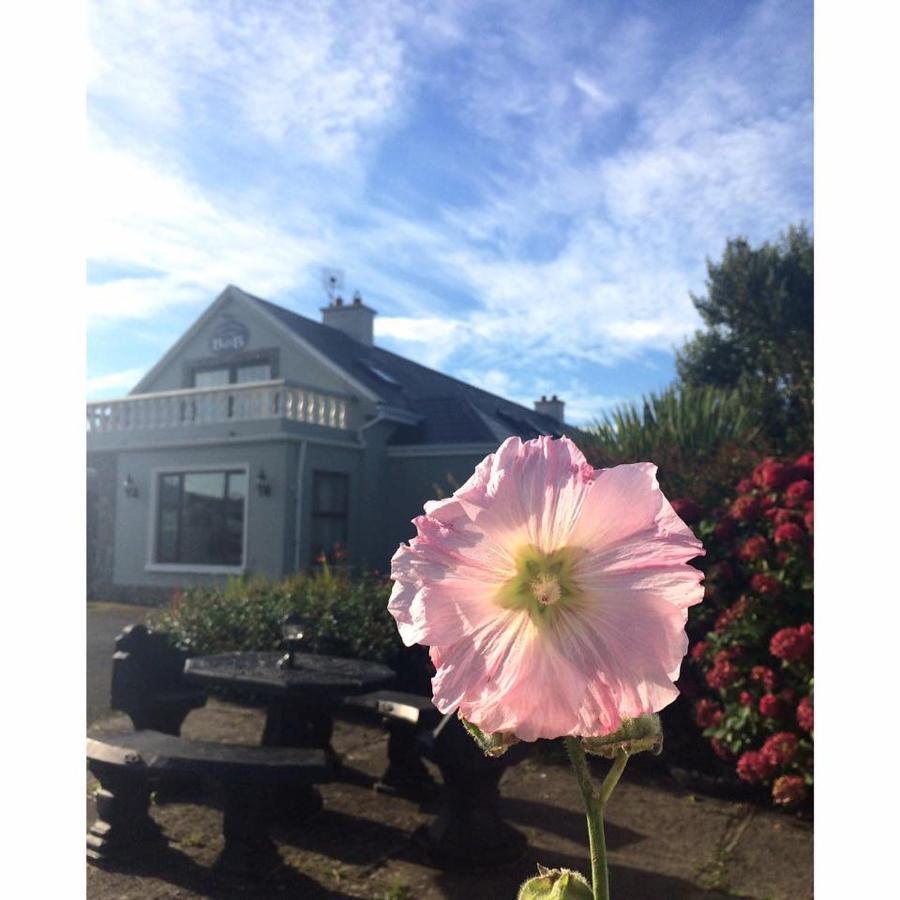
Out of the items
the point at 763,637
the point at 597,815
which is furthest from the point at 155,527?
the point at 597,815

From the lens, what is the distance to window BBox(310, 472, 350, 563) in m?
4.89

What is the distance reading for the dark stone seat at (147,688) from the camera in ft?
6.86

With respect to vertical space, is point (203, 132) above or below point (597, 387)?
above

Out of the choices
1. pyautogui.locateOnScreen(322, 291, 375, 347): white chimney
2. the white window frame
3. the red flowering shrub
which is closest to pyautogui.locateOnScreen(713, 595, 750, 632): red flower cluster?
the red flowering shrub

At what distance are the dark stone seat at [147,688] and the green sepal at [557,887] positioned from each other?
81.1 inches

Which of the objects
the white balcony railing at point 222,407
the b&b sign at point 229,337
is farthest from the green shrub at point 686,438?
the b&b sign at point 229,337

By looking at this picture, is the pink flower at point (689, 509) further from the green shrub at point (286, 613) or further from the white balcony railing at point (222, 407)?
the white balcony railing at point (222, 407)

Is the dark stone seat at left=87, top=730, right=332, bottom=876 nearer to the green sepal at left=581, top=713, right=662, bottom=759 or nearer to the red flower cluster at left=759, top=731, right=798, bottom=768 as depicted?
the red flower cluster at left=759, top=731, right=798, bottom=768

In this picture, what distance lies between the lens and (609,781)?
0.71 feet

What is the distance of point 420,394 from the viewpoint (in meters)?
5.59
